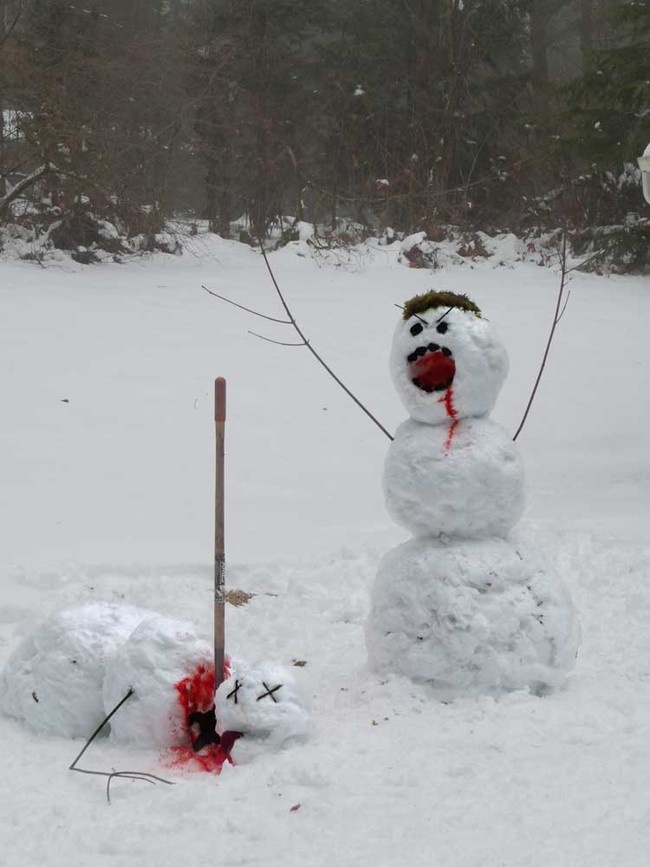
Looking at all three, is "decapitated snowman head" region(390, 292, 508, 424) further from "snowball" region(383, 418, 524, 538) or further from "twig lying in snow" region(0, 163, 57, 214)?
"twig lying in snow" region(0, 163, 57, 214)

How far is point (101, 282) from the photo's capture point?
12.2m

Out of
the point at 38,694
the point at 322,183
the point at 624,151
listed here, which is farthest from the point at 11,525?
the point at 322,183

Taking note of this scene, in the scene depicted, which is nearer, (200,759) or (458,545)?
(200,759)

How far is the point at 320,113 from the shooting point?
62.9 ft

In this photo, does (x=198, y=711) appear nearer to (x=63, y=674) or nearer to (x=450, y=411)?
(x=63, y=674)

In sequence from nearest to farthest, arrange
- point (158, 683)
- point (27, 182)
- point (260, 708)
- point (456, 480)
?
point (260, 708) → point (158, 683) → point (456, 480) → point (27, 182)

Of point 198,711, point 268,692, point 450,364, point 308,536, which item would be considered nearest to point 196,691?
point 198,711

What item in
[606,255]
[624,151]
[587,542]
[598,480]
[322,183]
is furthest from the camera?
[322,183]

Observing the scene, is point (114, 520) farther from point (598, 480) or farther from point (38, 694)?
point (598, 480)

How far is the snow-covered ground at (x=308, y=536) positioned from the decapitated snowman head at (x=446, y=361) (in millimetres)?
1049

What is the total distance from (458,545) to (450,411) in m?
0.50

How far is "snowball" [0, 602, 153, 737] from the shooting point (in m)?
3.60

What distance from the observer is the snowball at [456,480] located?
3746 mm

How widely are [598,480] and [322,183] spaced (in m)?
11.7
